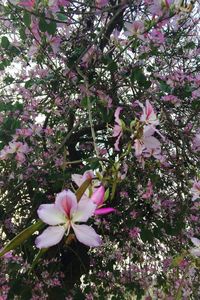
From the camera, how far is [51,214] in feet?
1.93

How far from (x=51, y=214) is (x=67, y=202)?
26 millimetres

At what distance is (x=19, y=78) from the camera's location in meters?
2.82

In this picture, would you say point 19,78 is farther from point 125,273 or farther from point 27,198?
point 125,273

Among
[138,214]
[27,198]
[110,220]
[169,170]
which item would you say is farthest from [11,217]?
[169,170]

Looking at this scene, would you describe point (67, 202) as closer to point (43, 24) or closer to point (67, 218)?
point (67, 218)

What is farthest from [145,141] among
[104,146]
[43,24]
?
[104,146]

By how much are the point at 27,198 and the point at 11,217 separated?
0.16m

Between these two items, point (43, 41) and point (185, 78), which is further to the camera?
point (185, 78)

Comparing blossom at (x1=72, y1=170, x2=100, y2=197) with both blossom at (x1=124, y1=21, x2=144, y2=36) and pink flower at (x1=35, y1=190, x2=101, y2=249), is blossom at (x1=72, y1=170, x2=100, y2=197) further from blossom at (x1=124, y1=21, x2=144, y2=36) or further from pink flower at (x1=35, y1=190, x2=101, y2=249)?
blossom at (x1=124, y1=21, x2=144, y2=36)

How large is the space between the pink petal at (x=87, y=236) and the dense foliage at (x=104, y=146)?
1370 millimetres

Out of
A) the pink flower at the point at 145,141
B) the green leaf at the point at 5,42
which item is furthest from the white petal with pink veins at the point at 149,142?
the green leaf at the point at 5,42

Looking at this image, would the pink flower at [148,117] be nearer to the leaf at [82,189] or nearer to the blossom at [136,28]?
the leaf at [82,189]

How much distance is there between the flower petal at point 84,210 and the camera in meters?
0.56

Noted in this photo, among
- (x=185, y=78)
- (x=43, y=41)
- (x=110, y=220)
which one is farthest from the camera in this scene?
(x=110, y=220)
